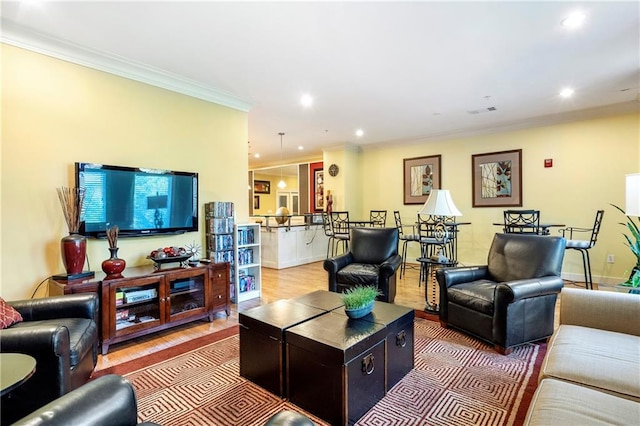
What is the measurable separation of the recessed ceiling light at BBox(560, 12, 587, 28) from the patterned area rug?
268cm

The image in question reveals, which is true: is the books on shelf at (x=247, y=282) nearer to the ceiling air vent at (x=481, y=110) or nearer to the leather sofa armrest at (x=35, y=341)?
the leather sofa armrest at (x=35, y=341)

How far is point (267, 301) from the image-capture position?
417 centimetres

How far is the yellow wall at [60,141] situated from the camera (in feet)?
8.63

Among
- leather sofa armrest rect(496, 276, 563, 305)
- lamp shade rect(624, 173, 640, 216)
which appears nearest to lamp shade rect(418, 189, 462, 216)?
leather sofa armrest rect(496, 276, 563, 305)

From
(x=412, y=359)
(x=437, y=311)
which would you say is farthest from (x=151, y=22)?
(x=437, y=311)

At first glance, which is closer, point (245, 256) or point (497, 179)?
point (245, 256)

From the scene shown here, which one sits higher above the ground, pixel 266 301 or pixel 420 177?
pixel 420 177

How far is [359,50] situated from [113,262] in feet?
9.69

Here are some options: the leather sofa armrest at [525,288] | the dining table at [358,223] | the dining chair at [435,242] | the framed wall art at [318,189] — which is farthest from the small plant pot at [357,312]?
the framed wall art at [318,189]

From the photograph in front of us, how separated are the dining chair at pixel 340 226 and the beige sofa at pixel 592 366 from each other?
4297 mm

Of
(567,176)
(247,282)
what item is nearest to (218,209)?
(247,282)

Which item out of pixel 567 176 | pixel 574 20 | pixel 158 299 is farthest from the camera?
pixel 567 176

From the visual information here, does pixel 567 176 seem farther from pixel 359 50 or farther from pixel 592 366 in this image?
pixel 592 366

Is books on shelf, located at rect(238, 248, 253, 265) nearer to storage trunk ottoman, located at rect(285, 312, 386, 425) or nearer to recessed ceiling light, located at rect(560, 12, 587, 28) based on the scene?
storage trunk ottoman, located at rect(285, 312, 386, 425)
